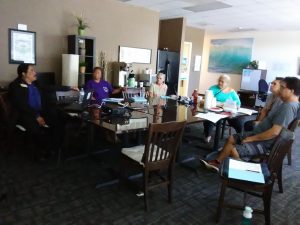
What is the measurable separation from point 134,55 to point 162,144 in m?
3.85

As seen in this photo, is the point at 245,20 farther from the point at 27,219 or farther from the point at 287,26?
the point at 27,219

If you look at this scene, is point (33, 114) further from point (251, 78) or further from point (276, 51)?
point (276, 51)

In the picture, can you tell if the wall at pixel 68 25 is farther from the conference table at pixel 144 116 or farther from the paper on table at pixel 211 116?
the paper on table at pixel 211 116

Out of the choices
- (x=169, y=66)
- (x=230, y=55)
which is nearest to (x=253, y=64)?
(x=230, y=55)

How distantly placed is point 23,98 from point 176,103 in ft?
6.51

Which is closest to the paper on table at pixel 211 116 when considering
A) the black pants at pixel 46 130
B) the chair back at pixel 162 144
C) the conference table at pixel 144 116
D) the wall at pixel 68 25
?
the conference table at pixel 144 116

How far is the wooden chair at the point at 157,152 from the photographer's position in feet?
6.43

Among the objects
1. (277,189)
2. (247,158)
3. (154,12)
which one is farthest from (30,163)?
(154,12)

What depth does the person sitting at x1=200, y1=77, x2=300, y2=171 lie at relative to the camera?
2301mm

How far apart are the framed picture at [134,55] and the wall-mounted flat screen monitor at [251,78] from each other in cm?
364

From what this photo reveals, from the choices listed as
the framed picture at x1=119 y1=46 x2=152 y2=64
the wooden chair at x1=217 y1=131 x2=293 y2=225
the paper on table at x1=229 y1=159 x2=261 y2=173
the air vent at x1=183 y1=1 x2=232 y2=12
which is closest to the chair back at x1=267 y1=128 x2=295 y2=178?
the wooden chair at x1=217 y1=131 x2=293 y2=225

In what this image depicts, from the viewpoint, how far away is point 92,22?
15.8 ft

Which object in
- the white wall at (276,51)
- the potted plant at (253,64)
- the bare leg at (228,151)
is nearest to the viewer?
the bare leg at (228,151)

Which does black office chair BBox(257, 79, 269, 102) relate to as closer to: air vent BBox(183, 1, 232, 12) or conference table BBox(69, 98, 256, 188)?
air vent BBox(183, 1, 232, 12)
